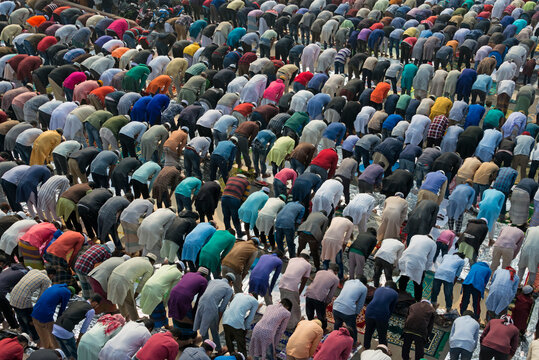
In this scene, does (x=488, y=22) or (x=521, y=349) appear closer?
(x=521, y=349)

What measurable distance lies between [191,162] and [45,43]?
31.5ft

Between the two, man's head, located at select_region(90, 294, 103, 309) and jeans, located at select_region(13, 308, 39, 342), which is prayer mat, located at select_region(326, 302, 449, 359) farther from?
jeans, located at select_region(13, 308, 39, 342)

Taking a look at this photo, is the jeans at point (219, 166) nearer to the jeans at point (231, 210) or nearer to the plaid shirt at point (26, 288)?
the jeans at point (231, 210)

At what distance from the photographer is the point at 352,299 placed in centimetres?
1161

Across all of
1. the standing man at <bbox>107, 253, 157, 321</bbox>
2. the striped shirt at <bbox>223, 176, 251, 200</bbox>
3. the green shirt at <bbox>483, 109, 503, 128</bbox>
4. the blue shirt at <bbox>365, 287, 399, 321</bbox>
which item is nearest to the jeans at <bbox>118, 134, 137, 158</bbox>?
the striped shirt at <bbox>223, 176, 251, 200</bbox>

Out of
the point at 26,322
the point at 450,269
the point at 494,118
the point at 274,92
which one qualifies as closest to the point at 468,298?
the point at 450,269

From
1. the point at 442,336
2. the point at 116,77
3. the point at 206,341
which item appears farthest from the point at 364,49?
the point at 206,341

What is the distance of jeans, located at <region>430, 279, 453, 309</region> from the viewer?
12.2 m

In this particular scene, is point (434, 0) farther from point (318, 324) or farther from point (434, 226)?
point (318, 324)

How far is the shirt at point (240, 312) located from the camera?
37.6ft

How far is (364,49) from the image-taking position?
23.2 m

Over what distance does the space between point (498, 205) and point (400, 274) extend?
256 cm

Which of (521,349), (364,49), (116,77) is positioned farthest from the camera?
(364,49)

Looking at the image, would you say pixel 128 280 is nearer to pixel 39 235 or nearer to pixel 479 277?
pixel 39 235
